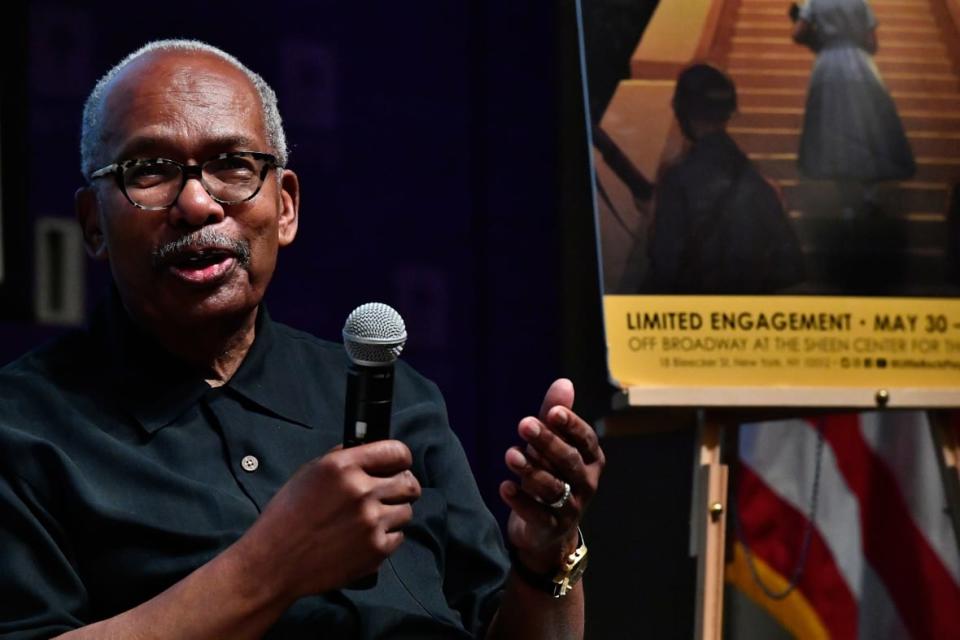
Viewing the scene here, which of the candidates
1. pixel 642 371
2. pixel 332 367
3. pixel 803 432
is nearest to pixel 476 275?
pixel 803 432

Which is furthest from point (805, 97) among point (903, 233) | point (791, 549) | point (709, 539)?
point (791, 549)

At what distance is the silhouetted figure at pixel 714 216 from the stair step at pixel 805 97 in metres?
0.03

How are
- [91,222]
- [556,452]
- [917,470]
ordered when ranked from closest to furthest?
1. [556,452]
2. [91,222]
3. [917,470]

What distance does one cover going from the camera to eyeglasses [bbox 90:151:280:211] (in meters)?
1.65

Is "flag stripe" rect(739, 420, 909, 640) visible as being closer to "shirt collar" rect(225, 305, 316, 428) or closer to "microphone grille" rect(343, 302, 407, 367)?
"shirt collar" rect(225, 305, 316, 428)

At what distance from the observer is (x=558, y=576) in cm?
168

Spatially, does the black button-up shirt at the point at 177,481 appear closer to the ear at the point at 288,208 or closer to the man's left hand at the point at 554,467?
the ear at the point at 288,208

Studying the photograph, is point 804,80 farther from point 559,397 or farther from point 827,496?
point 559,397

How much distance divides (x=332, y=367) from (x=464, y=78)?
1.83 metres


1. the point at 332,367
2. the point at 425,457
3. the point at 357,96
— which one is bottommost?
the point at 425,457

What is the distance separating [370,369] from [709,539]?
4.13 feet

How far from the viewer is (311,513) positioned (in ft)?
4.59

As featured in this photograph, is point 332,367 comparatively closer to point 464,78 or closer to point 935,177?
point 935,177

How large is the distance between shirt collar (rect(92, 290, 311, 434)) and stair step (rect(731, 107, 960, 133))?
3.88 ft
